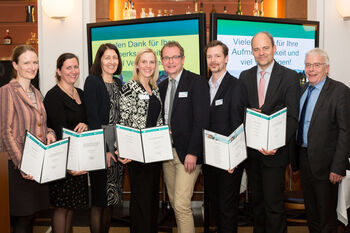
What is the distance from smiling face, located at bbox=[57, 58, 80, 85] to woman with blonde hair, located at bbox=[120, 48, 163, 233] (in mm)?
461


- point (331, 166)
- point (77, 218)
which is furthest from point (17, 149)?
point (331, 166)

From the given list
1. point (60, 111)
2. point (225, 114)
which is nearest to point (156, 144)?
point (225, 114)

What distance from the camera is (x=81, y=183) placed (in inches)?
121

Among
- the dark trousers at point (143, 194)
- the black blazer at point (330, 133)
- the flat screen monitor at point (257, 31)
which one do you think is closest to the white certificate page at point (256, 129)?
the black blazer at point (330, 133)

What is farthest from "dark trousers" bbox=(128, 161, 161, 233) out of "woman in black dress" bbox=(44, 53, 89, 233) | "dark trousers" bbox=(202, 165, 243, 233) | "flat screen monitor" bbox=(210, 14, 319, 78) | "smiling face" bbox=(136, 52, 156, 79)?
"flat screen monitor" bbox=(210, 14, 319, 78)

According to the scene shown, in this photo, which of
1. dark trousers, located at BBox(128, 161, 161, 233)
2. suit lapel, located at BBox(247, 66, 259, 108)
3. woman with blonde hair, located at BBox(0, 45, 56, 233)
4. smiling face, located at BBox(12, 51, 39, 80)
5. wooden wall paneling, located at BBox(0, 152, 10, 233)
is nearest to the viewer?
wooden wall paneling, located at BBox(0, 152, 10, 233)

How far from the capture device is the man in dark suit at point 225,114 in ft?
9.73

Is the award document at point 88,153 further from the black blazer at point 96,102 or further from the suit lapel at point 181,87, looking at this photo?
the suit lapel at point 181,87

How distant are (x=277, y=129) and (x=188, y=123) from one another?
70cm

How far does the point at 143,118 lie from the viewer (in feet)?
9.64

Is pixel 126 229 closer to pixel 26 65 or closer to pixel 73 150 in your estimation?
pixel 73 150

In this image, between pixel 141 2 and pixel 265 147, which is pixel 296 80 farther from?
pixel 141 2

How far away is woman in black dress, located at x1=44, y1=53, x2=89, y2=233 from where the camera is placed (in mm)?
2971

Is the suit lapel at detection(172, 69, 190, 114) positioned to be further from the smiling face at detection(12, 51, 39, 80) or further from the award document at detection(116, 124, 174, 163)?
the smiling face at detection(12, 51, 39, 80)
